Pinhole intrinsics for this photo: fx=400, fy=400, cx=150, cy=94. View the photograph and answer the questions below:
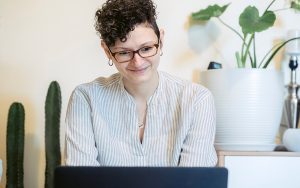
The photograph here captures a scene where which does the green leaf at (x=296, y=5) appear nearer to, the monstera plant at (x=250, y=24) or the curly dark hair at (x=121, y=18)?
the monstera plant at (x=250, y=24)

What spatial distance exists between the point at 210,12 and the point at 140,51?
26.8 inches

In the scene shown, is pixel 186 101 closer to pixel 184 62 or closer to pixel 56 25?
pixel 184 62

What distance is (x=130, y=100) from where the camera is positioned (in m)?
1.31

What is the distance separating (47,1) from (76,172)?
1354 millimetres

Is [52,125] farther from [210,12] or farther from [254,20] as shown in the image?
[254,20]

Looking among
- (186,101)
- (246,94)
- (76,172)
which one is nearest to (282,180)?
(246,94)

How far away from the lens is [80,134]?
1.24 meters

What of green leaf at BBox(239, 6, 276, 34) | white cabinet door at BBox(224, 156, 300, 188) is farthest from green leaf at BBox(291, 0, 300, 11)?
white cabinet door at BBox(224, 156, 300, 188)

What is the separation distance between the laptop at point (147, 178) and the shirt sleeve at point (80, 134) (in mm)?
551

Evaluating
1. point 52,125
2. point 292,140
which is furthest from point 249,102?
point 52,125

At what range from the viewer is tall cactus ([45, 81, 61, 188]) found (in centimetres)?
165

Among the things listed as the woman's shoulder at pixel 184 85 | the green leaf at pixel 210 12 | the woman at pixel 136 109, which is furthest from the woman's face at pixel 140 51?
the green leaf at pixel 210 12

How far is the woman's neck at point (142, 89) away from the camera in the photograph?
1281mm

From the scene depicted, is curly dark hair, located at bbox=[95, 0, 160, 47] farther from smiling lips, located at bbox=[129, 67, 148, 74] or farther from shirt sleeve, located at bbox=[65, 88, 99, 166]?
shirt sleeve, located at bbox=[65, 88, 99, 166]
